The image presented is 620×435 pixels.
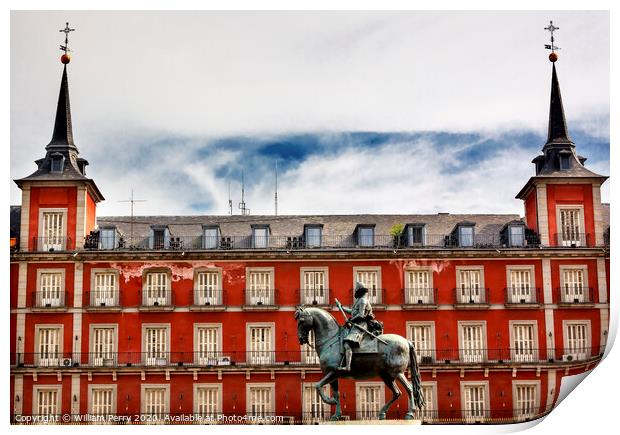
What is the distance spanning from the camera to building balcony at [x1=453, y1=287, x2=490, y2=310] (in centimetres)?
4362

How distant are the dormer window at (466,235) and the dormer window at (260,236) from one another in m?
8.36

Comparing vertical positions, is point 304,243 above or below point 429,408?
above

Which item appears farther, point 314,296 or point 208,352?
point 314,296

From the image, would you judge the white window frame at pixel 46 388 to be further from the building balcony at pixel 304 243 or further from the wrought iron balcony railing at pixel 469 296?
the wrought iron balcony railing at pixel 469 296

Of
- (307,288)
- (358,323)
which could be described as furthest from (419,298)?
(358,323)

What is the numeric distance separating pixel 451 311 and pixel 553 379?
498 centimetres

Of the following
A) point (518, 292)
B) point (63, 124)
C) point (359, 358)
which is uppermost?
point (63, 124)

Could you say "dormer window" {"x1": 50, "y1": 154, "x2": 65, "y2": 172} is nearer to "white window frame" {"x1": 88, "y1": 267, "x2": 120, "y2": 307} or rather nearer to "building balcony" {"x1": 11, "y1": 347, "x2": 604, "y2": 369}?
"white window frame" {"x1": 88, "y1": 267, "x2": 120, "y2": 307}

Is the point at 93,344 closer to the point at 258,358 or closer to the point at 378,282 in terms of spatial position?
the point at 258,358

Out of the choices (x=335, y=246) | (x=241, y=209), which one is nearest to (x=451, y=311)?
(x=335, y=246)

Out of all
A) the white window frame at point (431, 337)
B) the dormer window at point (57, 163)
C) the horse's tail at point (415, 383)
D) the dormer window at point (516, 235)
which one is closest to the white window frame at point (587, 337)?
the dormer window at point (516, 235)

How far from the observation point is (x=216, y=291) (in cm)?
4378

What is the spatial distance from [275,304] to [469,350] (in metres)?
8.34
